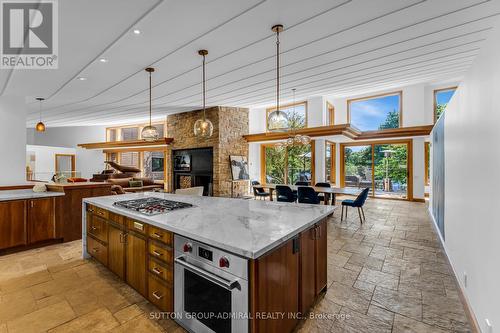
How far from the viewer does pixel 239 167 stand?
798 centimetres

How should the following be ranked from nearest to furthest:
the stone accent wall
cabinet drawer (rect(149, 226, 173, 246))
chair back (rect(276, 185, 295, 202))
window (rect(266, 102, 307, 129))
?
cabinet drawer (rect(149, 226, 173, 246))
chair back (rect(276, 185, 295, 202))
the stone accent wall
window (rect(266, 102, 307, 129))

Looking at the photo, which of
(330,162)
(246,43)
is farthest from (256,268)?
(330,162)

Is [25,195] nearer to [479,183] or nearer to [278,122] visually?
[278,122]

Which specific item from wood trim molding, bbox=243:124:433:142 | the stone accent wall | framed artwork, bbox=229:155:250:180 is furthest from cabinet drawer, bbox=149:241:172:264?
framed artwork, bbox=229:155:250:180

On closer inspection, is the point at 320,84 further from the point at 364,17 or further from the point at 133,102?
the point at 133,102

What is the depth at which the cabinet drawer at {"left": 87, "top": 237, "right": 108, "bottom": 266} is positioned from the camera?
2.75 metres

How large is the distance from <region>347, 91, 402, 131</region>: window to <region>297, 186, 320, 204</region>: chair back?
14.0 ft

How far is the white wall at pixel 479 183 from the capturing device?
1479 millimetres

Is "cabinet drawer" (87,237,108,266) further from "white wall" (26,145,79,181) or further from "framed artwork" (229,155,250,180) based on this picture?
"white wall" (26,145,79,181)

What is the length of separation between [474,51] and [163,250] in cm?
550

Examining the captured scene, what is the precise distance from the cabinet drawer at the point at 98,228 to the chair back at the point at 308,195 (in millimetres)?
3664

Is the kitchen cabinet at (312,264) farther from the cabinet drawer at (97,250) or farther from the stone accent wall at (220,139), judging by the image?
the stone accent wall at (220,139)

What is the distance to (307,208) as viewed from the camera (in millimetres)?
2416

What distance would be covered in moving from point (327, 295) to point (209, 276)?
144 cm
